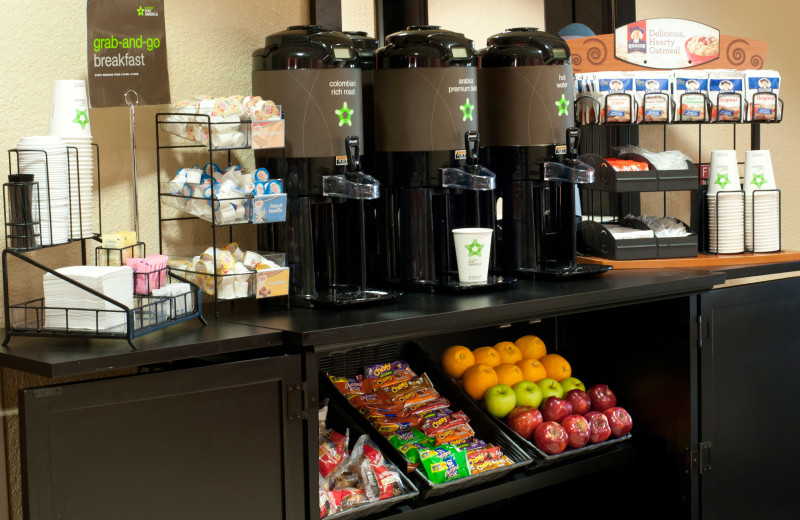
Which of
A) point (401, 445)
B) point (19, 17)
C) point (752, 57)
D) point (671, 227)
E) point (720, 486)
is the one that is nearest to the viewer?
point (19, 17)

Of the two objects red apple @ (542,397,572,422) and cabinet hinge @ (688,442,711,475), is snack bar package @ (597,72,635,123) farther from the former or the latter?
cabinet hinge @ (688,442,711,475)

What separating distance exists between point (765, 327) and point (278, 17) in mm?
1536

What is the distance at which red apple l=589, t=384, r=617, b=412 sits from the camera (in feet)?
8.46

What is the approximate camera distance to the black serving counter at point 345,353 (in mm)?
1596

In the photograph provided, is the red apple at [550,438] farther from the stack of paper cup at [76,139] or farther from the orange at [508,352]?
the stack of paper cup at [76,139]

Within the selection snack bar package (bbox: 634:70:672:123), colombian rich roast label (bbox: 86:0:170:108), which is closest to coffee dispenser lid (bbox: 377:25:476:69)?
colombian rich roast label (bbox: 86:0:170:108)

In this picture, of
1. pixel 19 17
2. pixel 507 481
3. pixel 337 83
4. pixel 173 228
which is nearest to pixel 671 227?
pixel 507 481

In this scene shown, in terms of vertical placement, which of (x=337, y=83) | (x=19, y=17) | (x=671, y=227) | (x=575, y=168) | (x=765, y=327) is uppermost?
(x=19, y=17)

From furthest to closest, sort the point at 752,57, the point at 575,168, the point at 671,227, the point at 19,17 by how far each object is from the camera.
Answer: the point at 752,57 → the point at 671,227 → the point at 575,168 → the point at 19,17

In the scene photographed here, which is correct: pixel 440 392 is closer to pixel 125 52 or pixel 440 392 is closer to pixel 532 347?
pixel 532 347

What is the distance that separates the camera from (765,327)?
255 centimetres

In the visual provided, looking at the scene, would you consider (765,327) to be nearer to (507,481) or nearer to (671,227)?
(671,227)

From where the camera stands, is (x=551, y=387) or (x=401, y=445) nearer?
(x=401, y=445)

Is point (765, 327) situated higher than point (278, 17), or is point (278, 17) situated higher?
point (278, 17)
